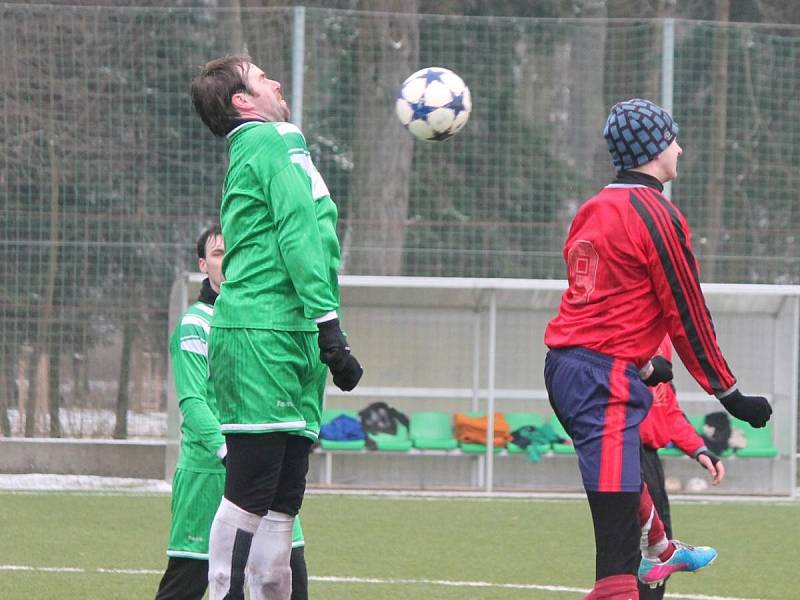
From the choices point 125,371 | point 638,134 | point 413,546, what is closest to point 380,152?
point 125,371

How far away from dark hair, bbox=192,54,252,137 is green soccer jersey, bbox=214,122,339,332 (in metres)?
0.11

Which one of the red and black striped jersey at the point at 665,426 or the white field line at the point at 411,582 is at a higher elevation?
the red and black striped jersey at the point at 665,426

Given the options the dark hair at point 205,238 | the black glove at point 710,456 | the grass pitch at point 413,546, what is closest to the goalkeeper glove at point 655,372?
the black glove at point 710,456

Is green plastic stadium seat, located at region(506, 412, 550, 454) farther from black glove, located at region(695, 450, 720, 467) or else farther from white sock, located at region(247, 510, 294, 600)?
white sock, located at region(247, 510, 294, 600)

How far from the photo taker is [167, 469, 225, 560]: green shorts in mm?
5090

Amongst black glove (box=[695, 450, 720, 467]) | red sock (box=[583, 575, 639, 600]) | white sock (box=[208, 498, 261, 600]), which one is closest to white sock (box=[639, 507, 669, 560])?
black glove (box=[695, 450, 720, 467])

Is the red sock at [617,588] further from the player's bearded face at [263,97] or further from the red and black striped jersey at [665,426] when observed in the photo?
the player's bearded face at [263,97]

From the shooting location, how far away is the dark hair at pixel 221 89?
432 cm

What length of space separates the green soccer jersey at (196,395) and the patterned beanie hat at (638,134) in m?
1.53

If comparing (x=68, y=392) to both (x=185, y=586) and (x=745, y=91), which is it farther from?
(x=185, y=586)

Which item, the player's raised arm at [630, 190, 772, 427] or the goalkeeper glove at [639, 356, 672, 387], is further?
the goalkeeper glove at [639, 356, 672, 387]

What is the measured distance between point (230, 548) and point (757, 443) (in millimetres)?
10251

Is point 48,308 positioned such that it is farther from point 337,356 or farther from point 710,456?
point 337,356

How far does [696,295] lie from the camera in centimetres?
443
